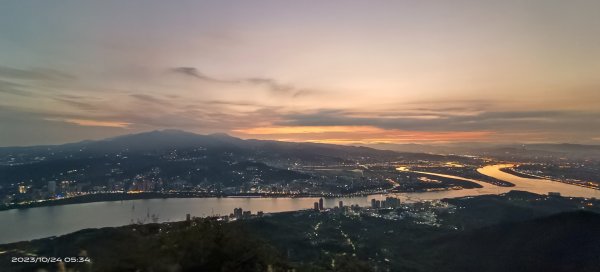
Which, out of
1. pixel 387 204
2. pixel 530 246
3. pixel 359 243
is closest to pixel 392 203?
pixel 387 204

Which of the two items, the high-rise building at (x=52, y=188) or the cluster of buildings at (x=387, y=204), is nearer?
the cluster of buildings at (x=387, y=204)

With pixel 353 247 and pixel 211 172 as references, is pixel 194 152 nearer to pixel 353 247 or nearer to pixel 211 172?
pixel 211 172

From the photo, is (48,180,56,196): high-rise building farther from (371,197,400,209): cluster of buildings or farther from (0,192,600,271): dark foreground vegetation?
(371,197,400,209): cluster of buildings

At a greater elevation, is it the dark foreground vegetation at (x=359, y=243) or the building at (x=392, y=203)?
the dark foreground vegetation at (x=359, y=243)

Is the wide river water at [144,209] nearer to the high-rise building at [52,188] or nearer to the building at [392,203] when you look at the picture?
the building at [392,203]

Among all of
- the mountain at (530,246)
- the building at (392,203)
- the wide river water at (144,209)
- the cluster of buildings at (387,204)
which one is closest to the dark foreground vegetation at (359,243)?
the mountain at (530,246)

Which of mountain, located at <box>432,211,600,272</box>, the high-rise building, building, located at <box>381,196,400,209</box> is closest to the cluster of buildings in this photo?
building, located at <box>381,196,400,209</box>
